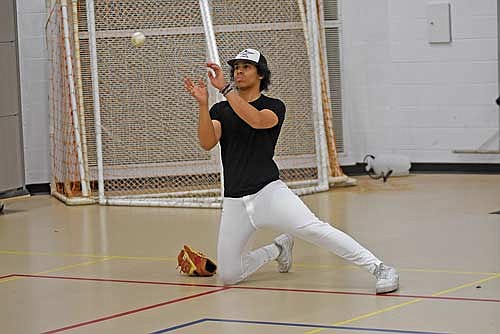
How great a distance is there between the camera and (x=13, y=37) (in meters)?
10.9

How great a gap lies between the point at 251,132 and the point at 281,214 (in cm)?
53

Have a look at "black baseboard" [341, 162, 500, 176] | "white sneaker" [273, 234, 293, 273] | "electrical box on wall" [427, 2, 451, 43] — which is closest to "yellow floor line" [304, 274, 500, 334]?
"white sneaker" [273, 234, 293, 273]

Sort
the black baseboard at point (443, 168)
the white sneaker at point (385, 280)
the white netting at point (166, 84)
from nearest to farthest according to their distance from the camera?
1. the white sneaker at point (385, 280)
2. the white netting at point (166, 84)
3. the black baseboard at point (443, 168)

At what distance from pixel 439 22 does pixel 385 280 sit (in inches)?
277

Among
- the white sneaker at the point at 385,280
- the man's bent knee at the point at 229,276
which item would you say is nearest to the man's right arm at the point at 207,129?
the man's bent knee at the point at 229,276

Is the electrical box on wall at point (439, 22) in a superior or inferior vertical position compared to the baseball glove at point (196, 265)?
superior

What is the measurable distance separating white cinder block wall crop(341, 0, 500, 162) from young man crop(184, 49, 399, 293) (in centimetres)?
636

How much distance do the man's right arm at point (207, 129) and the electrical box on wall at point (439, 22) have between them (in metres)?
6.67

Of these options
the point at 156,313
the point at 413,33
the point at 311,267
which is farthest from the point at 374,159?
the point at 156,313

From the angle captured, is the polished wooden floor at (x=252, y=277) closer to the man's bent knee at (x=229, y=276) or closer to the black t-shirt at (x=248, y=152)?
the man's bent knee at (x=229, y=276)

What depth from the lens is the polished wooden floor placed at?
5578 millimetres

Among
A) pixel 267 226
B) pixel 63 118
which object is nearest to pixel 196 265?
pixel 267 226

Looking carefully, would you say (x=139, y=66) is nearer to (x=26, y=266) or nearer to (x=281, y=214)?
(x=26, y=266)

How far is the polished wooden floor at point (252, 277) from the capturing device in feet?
18.3
